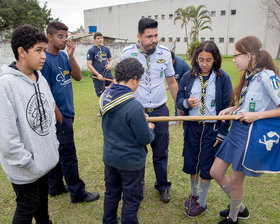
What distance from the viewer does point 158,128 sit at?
298 centimetres

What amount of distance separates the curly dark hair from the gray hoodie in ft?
5.38

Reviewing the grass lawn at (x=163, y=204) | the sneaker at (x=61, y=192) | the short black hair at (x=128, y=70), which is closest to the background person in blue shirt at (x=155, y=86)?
the grass lawn at (x=163, y=204)

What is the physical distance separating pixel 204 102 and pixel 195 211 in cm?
138

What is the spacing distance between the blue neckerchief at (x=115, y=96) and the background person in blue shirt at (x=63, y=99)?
87 cm

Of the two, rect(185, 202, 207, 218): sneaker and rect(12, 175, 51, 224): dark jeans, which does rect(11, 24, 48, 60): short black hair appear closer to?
rect(12, 175, 51, 224): dark jeans

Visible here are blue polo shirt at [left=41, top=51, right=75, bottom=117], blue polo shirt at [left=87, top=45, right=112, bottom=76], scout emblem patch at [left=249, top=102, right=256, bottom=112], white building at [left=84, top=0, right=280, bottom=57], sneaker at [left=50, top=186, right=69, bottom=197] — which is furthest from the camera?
white building at [left=84, top=0, right=280, bottom=57]

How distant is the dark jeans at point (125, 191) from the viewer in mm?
2188

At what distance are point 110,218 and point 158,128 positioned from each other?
1228 mm

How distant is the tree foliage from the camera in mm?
32156

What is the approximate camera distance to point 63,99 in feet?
9.18

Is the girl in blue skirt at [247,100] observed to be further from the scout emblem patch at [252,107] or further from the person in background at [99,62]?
the person in background at [99,62]

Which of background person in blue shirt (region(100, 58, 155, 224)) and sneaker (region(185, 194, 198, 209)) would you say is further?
sneaker (region(185, 194, 198, 209))

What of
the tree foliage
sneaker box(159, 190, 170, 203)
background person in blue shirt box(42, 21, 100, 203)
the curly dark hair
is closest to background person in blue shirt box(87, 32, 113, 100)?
background person in blue shirt box(42, 21, 100, 203)

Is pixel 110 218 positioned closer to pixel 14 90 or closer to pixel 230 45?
pixel 14 90
